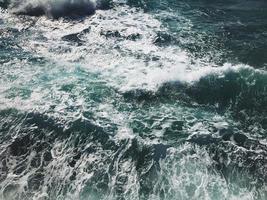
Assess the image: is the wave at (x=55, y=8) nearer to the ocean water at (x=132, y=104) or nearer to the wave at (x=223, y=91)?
the ocean water at (x=132, y=104)

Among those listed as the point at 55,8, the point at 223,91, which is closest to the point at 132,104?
the point at 223,91

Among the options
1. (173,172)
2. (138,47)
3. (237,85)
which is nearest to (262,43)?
(237,85)

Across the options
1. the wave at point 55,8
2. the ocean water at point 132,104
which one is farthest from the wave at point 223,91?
the wave at point 55,8

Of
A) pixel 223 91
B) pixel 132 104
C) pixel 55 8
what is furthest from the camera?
pixel 55 8

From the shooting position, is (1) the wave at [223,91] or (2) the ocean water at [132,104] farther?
(1) the wave at [223,91]

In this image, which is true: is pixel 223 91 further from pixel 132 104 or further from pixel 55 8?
pixel 55 8

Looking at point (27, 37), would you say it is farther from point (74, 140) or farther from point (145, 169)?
point (145, 169)
